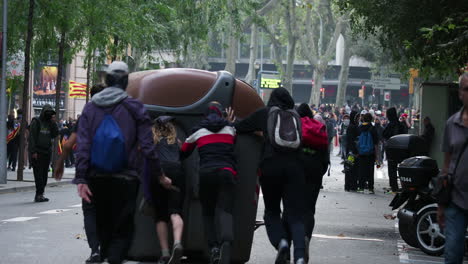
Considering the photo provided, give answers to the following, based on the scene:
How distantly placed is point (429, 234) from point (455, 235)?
4623 mm

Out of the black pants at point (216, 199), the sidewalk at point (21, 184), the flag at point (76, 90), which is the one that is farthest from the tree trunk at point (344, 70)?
the black pants at point (216, 199)

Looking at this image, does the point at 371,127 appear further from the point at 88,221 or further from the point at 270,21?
the point at 270,21

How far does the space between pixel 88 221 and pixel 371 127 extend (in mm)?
14531

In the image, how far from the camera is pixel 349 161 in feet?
76.9

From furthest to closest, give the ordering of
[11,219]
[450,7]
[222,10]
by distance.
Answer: [222,10] < [450,7] < [11,219]

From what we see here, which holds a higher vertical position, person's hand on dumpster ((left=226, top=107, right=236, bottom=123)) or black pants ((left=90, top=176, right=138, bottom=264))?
person's hand on dumpster ((left=226, top=107, right=236, bottom=123))

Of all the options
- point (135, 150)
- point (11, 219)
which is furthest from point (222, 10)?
point (135, 150)

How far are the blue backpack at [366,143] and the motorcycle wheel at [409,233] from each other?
33.8 ft

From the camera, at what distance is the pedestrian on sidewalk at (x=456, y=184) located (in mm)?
7516

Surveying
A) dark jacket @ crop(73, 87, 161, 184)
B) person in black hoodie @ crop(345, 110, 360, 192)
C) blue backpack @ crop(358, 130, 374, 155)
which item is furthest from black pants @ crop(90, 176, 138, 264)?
person in black hoodie @ crop(345, 110, 360, 192)

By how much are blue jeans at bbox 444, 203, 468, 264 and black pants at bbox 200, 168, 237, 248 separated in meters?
2.35

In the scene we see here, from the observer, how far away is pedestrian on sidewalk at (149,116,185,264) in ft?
31.1

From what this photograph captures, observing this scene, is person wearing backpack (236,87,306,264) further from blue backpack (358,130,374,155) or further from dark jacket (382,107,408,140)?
dark jacket (382,107,408,140)

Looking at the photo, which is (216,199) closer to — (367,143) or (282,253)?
(282,253)
